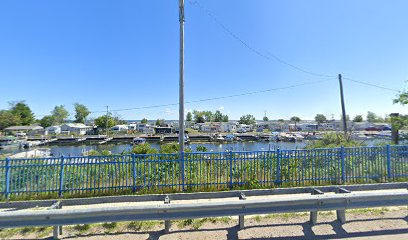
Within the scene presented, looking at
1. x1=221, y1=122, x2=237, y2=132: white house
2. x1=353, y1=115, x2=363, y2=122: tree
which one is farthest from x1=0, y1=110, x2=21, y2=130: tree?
x1=353, y1=115, x2=363, y2=122: tree

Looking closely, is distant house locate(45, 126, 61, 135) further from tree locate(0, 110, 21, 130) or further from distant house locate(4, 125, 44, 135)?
tree locate(0, 110, 21, 130)

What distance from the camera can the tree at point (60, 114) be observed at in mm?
90750

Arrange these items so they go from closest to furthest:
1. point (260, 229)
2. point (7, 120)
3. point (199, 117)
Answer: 1. point (260, 229)
2. point (7, 120)
3. point (199, 117)

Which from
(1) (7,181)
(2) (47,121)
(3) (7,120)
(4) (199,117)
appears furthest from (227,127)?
(2) (47,121)

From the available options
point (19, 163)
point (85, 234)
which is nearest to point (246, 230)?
point (85, 234)

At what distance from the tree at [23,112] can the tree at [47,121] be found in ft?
11.1

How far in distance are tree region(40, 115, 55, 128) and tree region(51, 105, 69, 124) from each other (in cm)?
163

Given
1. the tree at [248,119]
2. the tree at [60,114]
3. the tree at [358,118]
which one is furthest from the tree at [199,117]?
the tree at [358,118]

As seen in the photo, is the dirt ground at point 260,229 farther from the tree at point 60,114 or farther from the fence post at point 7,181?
the tree at point 60,114

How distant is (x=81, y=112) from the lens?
9506 cm

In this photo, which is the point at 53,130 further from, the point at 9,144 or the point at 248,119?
the point at 248,119

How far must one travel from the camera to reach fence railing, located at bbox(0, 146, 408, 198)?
6555 mm

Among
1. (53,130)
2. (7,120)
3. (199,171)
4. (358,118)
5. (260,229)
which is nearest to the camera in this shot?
(260,229)

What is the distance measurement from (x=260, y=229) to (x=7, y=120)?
91.6 m
